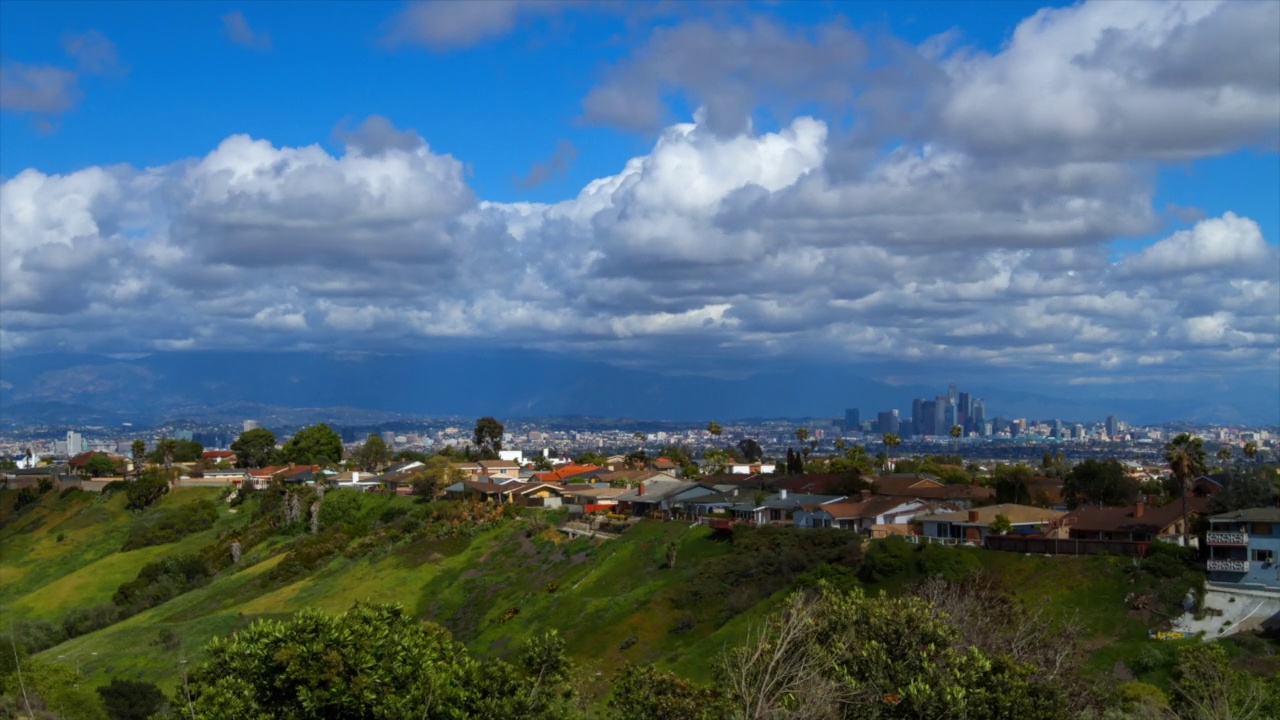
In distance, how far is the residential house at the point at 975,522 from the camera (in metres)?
65.9

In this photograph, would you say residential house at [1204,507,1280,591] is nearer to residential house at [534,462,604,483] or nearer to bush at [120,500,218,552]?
residential house at [534,462,604,483]

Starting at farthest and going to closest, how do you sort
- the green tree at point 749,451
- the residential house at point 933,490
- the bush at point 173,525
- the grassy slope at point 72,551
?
the green tree at point 749,451 → the bush at point 173,525 → the grassy slope at point 72,551 → the residential house at point 933,490

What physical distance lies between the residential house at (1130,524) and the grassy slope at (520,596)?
883 centimetres

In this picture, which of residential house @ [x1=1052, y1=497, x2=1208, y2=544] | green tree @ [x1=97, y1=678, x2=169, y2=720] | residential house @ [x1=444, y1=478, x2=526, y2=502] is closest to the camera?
green tree @ [x1=97, y1=678, x2=169, y2=720]

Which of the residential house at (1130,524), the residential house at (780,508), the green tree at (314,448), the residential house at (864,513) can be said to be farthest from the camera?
the green tree at (314,448)

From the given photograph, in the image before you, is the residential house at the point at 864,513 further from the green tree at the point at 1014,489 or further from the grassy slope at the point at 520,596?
the green tree at the point at 1014,489

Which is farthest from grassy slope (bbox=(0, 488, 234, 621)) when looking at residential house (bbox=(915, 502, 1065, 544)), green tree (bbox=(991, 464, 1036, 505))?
green tree (bbox=(991, 464, 1036, 505))

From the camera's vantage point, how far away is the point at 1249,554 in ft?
168

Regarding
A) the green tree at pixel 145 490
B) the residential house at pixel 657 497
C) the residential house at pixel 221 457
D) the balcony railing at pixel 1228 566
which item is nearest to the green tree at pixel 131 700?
the residential house at pixel 657 497

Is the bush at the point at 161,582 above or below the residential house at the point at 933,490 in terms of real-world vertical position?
below

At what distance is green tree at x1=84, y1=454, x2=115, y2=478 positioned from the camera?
144 metres

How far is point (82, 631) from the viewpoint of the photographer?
262 ft

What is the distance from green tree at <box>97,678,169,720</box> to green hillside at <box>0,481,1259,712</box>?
14.2 ft

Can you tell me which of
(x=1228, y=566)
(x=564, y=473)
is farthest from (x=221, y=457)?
(x=1228, y=566)
